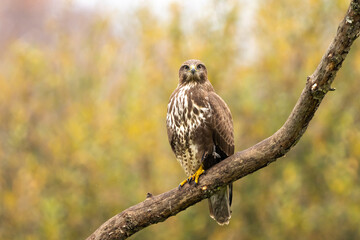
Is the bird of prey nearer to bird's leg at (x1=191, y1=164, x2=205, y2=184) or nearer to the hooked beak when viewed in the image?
bird's leg at (x1=191, y1=164, x2=205, y2=184)

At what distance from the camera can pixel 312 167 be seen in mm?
9359

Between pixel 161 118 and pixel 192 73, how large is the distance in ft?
11.0

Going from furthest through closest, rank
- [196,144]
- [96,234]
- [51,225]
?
[51,225]
[196,144]
[96,234]

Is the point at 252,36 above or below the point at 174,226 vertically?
above

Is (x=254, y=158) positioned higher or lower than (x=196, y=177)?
lower

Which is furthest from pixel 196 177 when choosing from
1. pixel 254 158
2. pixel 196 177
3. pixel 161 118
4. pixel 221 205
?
pixel 161 118

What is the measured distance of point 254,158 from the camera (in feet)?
14.2

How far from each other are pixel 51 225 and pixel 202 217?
2433 millimetres

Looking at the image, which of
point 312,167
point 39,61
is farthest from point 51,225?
point 312,167

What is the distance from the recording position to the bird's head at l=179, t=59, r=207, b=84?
17.9 feet

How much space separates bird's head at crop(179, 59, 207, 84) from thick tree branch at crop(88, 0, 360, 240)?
113cm

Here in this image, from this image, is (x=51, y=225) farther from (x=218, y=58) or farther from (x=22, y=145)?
(x=218, y=58)

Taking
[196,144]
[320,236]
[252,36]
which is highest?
[252,36]

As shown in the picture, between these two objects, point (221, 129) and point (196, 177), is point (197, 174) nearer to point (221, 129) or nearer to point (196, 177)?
point (196, 177)
